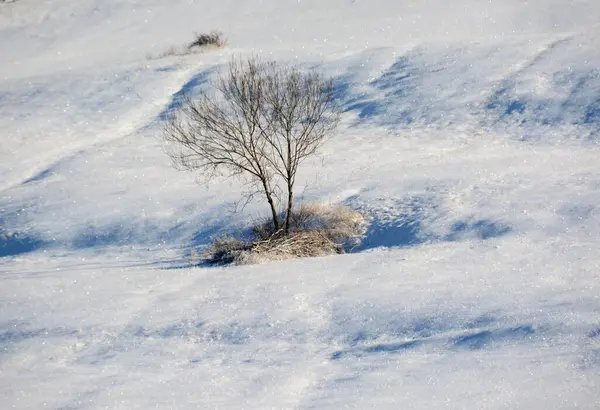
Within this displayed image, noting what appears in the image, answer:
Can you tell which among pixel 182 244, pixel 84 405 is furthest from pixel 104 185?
pixel 84 405

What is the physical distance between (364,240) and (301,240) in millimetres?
1614

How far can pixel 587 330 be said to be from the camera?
10398 mm

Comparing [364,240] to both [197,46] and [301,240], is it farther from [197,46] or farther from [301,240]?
[197,46]

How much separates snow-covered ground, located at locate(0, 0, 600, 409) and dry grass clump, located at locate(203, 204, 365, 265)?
0.64 meters

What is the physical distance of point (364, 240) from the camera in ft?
58.9

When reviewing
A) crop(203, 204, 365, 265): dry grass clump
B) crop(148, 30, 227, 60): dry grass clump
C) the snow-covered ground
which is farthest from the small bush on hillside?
crop(203, 204, 365, 265): dry grass clump

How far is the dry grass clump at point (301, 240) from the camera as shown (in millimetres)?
17109

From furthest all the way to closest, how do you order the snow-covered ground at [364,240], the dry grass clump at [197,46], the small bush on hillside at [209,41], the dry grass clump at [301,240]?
the small bush on hillside at [209,41], the dry grass clump at [197,46], the dry grass clump at [301,240], the snow-covered ground at [364,240]

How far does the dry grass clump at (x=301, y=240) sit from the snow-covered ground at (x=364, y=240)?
25.0 inches

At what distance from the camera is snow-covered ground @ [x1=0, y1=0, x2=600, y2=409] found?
10367mm

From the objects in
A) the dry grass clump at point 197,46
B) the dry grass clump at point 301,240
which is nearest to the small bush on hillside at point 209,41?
the dry grass clump at point 197,46

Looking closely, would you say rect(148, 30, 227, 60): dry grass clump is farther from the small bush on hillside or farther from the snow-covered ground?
the snow-covered ground

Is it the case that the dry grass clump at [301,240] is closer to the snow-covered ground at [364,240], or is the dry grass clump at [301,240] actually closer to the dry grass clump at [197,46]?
the snow-covered ground at [364,240]

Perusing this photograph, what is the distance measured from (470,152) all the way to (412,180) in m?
3.20
